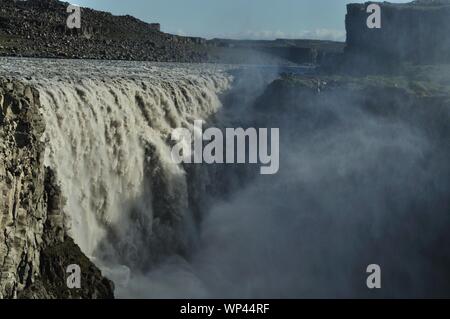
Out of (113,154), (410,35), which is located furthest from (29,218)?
(410,35)

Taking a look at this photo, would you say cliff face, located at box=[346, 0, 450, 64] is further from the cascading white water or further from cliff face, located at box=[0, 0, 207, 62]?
the cascading white water

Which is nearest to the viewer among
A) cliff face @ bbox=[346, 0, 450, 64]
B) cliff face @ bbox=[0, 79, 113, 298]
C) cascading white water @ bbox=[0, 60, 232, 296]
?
cliff face @ bbox=[0, 79, 113, 298]

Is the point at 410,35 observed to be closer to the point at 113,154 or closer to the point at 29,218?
the point at 113,154

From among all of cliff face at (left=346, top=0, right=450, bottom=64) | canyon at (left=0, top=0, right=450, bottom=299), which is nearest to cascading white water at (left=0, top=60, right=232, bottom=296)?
canyon at (left=0, top=0, right=450, bottom=299)

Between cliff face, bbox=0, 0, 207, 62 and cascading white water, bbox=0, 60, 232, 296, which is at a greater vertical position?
cliff face, bbox=0, 0, 207, 62

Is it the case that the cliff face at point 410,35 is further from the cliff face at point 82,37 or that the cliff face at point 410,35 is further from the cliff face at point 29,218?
the cliff face at point 29,218
